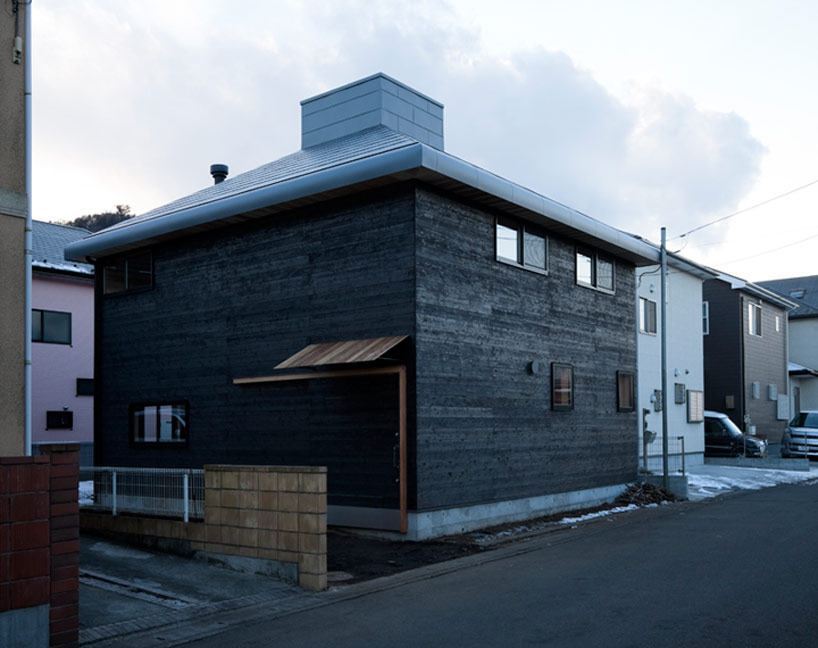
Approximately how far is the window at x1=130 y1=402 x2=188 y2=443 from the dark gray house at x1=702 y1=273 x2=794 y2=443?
22.4 metres

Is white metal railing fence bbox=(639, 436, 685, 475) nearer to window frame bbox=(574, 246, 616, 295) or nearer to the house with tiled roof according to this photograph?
window frame bbox=(574, 246, 616, 295)

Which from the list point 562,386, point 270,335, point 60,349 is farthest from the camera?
point 60,349

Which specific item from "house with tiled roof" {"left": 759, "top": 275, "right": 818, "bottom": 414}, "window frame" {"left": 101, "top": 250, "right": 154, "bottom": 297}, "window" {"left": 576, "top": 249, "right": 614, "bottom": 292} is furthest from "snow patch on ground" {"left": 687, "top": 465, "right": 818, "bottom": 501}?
"house with tiled roof" {"left": 759, "top": 275, "right": 818, "bottom": 414}

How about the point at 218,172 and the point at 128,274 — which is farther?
the point at 218,172

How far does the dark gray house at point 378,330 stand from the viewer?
12.8 metres

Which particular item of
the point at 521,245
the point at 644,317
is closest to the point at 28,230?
the point at 521,245

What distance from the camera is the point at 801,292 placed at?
45.4m

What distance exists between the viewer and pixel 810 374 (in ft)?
129

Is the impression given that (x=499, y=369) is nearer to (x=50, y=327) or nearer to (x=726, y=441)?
(x=50, y=327)

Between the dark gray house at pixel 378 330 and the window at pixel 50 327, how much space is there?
27.7ft

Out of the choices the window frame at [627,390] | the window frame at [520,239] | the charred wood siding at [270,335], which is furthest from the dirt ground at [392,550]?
the window frame at [627,390]

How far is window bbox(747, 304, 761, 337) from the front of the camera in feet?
108

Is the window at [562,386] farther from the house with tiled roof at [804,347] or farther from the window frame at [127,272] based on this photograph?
the house with tiled roof at [804,347]

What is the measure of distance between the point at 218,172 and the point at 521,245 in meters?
9.11
